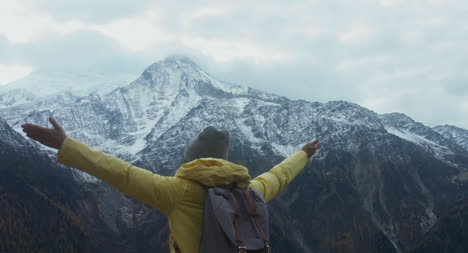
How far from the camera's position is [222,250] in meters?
4.86

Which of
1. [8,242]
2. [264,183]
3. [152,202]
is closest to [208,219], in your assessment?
[152,202]

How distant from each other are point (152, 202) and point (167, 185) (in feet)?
0.92

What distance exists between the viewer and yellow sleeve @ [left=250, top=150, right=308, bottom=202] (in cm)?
641

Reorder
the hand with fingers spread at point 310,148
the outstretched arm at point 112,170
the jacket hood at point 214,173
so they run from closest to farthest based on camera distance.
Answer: the outstretched arm at point 112,170 → the jacket hood at point 214,173 → the hand with fingers spread at point 310,148

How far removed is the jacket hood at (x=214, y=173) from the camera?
17.1 feet

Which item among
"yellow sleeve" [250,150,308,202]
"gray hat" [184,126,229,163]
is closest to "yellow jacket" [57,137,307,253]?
"gray hat" [184,126,229,163]

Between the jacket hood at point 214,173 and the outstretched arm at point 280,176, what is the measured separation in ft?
2.52

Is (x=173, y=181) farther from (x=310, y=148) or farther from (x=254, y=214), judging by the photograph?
(x=310, y=148)

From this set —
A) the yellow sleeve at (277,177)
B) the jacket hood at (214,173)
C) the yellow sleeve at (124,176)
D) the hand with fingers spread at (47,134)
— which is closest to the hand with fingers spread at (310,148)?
the yellow sleeve at (277,177)

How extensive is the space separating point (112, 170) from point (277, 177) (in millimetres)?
2778

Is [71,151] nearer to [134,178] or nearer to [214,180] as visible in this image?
[134,178]

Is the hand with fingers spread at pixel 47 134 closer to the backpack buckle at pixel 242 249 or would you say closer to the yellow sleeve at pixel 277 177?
the backpack buckle at pixel 242 249

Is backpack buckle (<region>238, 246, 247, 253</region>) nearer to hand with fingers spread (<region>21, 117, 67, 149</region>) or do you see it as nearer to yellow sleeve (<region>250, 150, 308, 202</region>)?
yellow sleeve (<region>250, 150, 308, 202</region>)

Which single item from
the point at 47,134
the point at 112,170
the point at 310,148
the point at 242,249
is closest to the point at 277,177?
the point at 310,148
